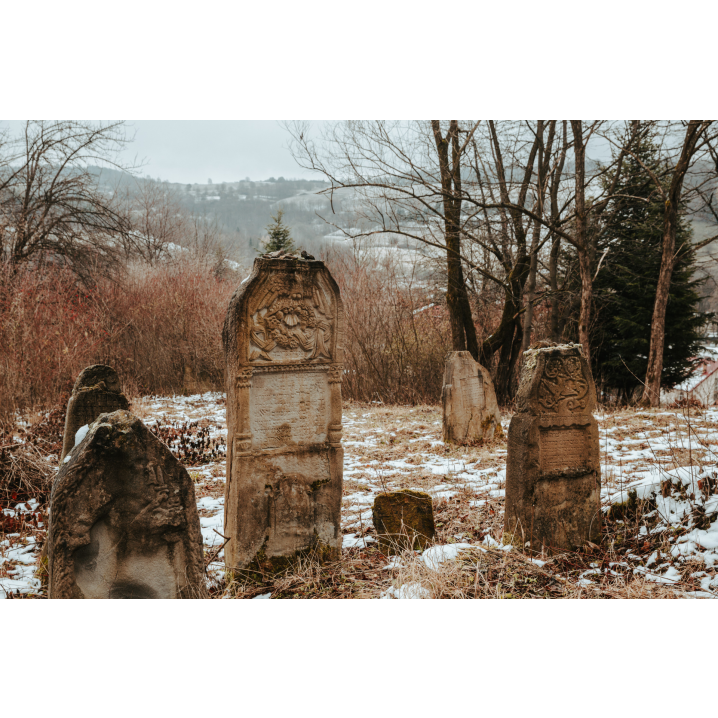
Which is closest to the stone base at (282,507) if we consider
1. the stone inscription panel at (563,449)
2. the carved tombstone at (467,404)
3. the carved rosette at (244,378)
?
the carved rosette at (244,378)

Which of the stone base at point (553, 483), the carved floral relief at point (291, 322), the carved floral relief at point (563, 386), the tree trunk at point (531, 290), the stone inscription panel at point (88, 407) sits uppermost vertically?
the tree trunk at point (531, 290)

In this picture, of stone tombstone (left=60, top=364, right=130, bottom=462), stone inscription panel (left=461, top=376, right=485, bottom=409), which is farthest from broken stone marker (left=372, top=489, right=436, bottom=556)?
stone inscription panel (left=461, top=376, right=485, bottom=409)

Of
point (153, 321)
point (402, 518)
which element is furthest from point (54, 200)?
point (402, 518)

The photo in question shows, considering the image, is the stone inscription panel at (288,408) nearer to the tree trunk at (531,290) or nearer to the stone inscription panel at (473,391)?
the stone inscription panel at (473,391)

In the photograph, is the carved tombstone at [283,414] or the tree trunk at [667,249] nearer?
the carved tombstone at [283,414]

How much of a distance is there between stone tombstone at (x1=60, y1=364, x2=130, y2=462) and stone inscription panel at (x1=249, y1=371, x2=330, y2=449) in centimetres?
136

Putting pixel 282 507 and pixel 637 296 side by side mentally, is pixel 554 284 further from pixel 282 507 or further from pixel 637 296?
pixel 282 507

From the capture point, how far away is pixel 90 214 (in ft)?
46.6

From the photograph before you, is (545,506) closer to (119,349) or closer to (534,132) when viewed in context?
(534,132)

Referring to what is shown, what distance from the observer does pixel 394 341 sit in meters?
15.2

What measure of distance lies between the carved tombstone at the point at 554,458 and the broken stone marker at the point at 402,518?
66 centimetres

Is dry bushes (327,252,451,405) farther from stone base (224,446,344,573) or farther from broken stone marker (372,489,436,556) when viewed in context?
stone base (224,446,344,573)

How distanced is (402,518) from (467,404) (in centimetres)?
450

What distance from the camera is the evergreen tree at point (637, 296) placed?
13.6 m
